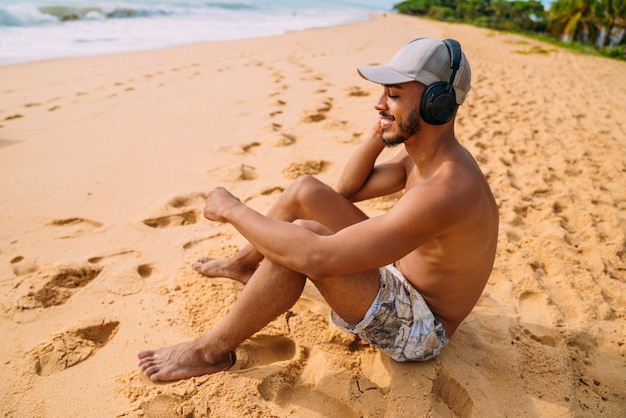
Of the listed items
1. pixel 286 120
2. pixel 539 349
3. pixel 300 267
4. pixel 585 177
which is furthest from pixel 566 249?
pixel 286 120

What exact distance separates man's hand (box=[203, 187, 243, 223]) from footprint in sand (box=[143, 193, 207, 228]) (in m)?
1.10

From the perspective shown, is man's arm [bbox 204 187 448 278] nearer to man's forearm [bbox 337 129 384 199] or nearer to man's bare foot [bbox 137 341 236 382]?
man's bare foot [bbox 137 341 236 382]

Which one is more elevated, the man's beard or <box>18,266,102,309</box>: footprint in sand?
the man's beard

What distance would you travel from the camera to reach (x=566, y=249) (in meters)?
2.89

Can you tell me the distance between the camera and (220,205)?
6.31 ft

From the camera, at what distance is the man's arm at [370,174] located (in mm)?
2365

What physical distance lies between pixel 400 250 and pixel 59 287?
6.09ft

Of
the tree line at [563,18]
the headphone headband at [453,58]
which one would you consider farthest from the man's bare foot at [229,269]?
the tree line at [563,18]

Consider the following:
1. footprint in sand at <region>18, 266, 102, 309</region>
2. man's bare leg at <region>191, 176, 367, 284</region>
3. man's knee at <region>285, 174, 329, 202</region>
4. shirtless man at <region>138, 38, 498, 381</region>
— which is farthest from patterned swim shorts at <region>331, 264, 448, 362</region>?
footprint in sand at <region>18, 266, 102, 309</region>

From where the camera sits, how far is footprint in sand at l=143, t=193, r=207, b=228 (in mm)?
2982

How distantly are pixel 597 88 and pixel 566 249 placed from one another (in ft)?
24.0

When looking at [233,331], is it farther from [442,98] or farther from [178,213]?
[178,213]

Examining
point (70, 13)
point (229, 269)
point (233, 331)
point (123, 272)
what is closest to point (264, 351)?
point (233, 331)

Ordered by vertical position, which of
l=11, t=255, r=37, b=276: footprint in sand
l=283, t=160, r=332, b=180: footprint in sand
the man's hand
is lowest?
l=11, t=255, r=37, b=276: footprint in sand
